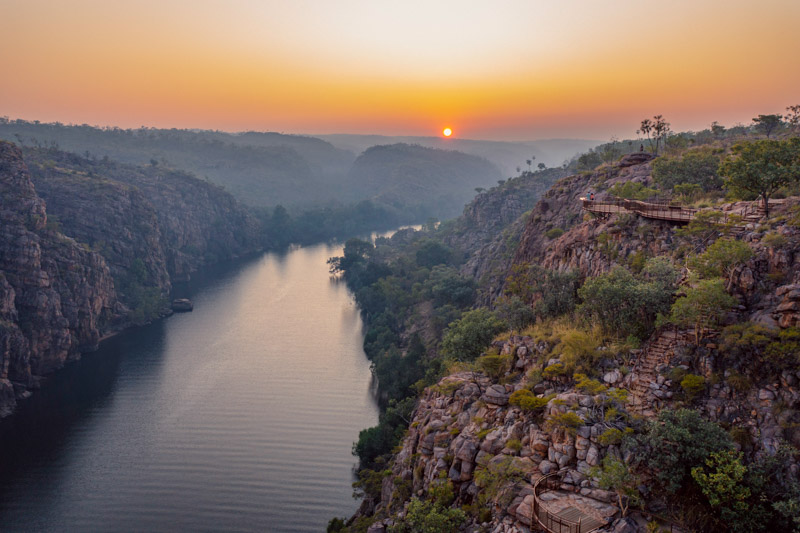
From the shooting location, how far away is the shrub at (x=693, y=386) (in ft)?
76.1

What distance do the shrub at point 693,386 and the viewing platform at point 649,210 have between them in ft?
48.3

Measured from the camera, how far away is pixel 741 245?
2695 cm

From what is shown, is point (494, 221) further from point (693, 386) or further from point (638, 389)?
point (693, 386)

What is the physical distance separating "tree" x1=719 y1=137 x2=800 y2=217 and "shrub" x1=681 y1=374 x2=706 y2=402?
13.5 m

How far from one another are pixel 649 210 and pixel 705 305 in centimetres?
1445

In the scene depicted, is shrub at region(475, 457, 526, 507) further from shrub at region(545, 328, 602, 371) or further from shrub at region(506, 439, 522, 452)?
shrub at region(545, 328, 602, 371)

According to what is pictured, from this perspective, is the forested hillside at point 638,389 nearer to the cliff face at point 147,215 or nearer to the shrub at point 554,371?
the shrub at point 554,371

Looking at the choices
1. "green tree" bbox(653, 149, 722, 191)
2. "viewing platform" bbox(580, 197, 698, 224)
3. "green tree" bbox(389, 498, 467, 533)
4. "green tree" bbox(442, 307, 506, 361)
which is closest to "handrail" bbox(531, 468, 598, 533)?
"green tree" bbox(389, 498, 467, 533)

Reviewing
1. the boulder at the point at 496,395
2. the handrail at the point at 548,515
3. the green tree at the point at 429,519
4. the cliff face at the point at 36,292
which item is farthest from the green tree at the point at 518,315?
the cliff face at the point at 36,292

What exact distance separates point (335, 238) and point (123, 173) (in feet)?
228

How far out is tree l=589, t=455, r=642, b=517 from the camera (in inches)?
781

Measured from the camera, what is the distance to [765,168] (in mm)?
31672

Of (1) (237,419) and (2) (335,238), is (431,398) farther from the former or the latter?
(2) (335,238)

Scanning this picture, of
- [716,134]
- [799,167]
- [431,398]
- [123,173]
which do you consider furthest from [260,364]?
[123,173]
